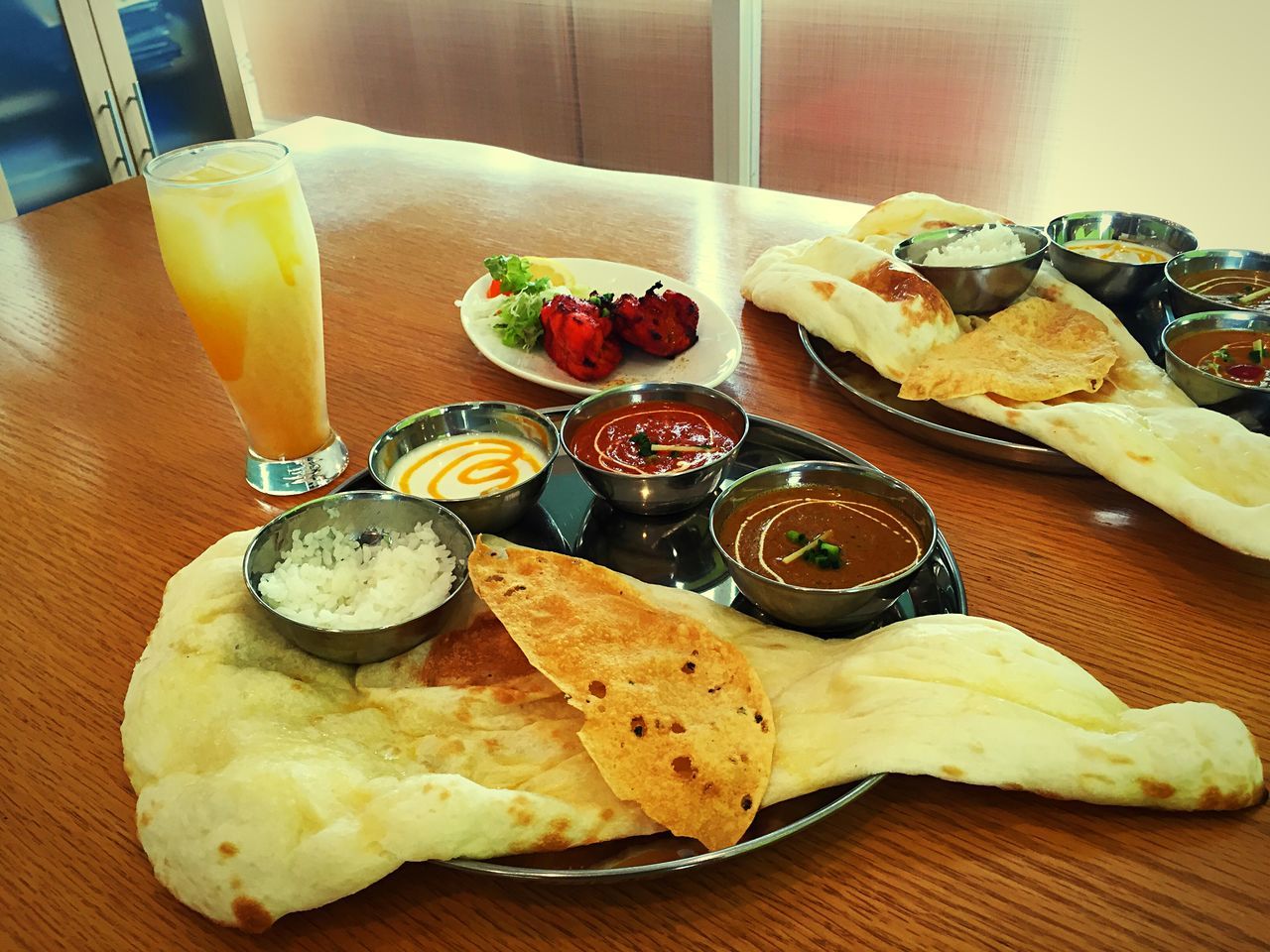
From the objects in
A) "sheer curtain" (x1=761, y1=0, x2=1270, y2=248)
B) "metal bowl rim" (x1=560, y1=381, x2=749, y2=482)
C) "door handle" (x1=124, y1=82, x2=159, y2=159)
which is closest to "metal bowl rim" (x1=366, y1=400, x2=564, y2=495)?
"metal bowl rim" (x1=560, y1=381, x2=749, y2=482)

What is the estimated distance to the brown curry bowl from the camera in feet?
4.14

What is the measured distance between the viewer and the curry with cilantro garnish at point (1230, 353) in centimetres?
166

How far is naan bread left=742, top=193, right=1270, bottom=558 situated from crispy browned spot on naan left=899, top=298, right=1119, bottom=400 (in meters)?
0.02

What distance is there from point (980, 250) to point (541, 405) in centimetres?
97

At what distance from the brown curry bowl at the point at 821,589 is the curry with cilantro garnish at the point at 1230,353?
25.4 inches

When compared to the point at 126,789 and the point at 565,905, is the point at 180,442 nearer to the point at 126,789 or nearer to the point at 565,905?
the point at 126,789

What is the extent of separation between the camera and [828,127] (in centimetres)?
517

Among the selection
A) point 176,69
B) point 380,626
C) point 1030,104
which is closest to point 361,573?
point 380,626

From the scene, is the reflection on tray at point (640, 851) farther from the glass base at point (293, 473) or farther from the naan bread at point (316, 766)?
the glass base at point (293, 473)

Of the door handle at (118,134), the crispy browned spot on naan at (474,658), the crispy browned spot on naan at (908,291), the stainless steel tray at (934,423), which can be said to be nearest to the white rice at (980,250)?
the crispy browned spot on naan at (908,291)

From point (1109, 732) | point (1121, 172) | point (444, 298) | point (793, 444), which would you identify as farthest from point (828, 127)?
point (1109, 732)

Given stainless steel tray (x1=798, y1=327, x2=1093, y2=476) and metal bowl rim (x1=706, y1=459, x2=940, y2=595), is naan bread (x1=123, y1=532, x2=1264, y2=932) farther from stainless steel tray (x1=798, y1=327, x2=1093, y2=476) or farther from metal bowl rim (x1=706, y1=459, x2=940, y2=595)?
stainless steel tray (x1=798, y1=327, x2=1093, y2=476)

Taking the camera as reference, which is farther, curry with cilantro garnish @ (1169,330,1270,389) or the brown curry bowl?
curry with cilantro garnish @ (1169,330,1270,389)

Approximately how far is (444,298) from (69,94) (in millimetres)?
4399
